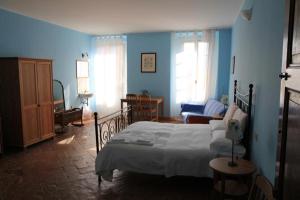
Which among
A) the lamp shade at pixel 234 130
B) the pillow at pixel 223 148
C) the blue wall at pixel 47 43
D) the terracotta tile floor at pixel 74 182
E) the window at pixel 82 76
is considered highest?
the blue wall at pixel 47 43

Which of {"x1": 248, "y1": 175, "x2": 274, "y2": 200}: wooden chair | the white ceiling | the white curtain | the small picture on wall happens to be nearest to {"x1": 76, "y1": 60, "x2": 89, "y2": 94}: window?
the white ceiling

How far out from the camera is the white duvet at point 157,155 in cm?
273

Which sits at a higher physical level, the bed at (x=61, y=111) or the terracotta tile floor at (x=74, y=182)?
the bed at (x=61, y=111)

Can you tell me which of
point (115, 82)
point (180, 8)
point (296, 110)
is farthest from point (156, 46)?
point (296, 110)

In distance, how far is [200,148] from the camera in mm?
2822

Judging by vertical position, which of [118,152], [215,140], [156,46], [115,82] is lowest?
[118,152]

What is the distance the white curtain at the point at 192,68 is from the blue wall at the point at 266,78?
374 cm

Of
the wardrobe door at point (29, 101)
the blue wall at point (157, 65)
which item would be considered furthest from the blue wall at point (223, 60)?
the wardrobe door at point (29, 101)

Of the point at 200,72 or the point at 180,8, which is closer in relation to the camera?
the point at 180,8

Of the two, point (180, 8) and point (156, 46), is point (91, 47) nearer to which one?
point (156, 46)

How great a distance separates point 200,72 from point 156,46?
150 cm

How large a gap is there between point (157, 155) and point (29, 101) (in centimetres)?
296

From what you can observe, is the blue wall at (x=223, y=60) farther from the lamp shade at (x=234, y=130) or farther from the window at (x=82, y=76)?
the lamp shade at (x=234, y=130)

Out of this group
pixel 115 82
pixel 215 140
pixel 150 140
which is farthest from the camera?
pixel 115 82
